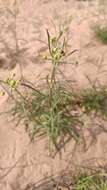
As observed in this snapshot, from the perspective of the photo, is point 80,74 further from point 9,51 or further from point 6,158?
point 6,158

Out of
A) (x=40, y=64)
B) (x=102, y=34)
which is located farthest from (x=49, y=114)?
(x=102, y=34)

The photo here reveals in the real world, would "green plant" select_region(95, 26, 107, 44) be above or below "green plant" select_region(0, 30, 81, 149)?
above

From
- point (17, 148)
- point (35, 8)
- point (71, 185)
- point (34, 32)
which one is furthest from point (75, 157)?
point (35, 8)

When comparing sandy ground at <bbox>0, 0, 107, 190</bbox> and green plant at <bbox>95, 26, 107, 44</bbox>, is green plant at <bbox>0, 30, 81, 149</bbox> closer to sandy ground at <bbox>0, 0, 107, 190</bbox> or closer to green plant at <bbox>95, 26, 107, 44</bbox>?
sandy ground at <bbox>0, 0, 107, 190</bbox>

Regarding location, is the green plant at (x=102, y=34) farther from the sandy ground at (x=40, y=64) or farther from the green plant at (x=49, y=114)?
the green plant at (x=49, y=114)

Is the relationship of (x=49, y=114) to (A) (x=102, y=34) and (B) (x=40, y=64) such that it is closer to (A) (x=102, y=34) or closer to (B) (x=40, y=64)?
(B) (x=40, y=64)

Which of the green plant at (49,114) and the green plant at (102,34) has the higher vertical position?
the green plant at (102,34)

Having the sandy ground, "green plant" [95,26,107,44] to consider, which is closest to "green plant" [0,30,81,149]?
the sandy ground

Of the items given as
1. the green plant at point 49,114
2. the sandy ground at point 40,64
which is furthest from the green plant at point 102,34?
the green plant at point 49,114

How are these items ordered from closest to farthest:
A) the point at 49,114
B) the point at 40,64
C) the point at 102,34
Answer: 1. the point at 49,114
2. the point at 40,64
3. the point at 102,34
